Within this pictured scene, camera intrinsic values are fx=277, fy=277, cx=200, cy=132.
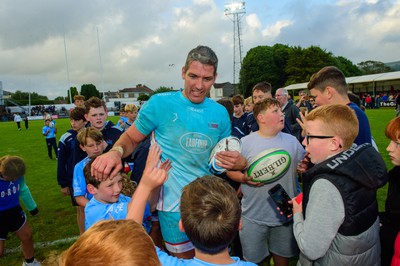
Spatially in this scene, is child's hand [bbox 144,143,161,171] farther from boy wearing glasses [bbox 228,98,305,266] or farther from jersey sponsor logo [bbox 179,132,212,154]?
boy wearing glasses [bbox 228,98,305,266]

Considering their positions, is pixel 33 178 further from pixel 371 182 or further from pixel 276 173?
pixel 371 182

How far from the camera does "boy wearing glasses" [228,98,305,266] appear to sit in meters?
3.26

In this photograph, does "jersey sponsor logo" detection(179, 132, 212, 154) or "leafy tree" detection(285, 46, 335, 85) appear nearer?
"jersey sponsor logo" detection(179, 132, 212, 154)

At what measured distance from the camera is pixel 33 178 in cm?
1039

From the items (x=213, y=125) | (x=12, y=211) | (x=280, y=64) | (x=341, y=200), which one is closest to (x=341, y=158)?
(x=341, y=200)

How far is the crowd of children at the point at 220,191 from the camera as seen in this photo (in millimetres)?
1728

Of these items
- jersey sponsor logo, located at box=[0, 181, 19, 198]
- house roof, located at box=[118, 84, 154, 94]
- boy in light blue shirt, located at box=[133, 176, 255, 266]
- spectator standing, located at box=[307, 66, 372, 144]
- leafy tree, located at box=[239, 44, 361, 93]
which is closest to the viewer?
boy in light blue shirt, located at box=[133, 176, 255, 266]

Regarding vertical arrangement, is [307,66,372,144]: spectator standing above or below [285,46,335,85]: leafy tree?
below

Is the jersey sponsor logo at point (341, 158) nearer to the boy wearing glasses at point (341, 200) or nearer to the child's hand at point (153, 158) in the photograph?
the boy wearing glasses at point (341, 200)

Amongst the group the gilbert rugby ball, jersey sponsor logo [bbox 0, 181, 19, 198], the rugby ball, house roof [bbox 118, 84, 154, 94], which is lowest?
jersey sponsor logo [bbox 0, 181, 19, 198]

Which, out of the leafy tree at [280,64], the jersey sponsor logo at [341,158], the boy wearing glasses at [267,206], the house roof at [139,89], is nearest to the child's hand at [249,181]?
the boy wearing glasses at [267,206]

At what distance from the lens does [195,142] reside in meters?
2.72

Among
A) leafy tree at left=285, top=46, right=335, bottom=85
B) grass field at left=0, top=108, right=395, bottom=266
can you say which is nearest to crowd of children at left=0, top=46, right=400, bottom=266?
grass field at left=0, top=108, right=395, bottom=266

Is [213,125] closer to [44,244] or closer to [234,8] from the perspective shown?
[44,244]
